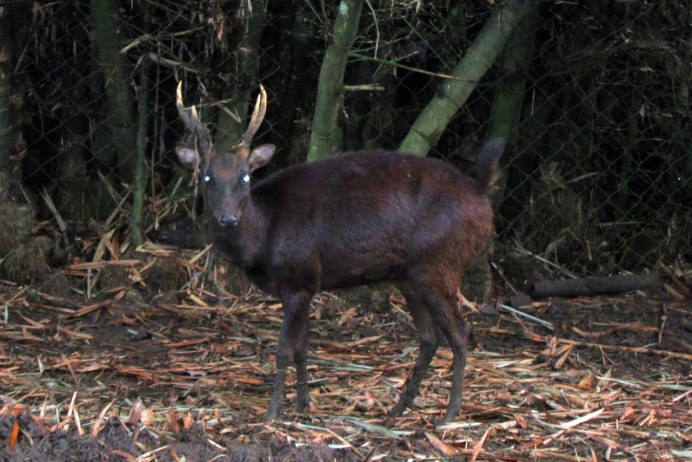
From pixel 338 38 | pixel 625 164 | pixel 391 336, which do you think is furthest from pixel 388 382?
pixel 625 164

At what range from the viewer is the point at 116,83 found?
7770 millimetres

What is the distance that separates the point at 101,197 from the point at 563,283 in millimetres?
2938

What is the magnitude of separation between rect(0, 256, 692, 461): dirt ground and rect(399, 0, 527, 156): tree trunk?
38.5 inches

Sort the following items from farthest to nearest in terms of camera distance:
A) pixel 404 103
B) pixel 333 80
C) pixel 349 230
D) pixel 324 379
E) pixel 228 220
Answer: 1. pixel 404 103
2. pixel 333 80
3. pixel 324 379
4. pixel 349 230
5. pixel 228 220

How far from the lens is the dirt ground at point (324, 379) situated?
17.0 ft

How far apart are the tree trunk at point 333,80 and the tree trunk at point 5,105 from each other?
6.29 ft

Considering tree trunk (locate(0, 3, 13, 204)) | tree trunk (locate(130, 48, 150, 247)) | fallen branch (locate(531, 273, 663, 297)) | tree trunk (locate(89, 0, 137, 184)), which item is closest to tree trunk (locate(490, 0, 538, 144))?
fallen branch (locate(531, 273, 663, 297))

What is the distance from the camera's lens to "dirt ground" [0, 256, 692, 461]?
17.0 feet

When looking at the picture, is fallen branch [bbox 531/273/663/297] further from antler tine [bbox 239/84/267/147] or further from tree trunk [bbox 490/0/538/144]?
antler tine [bbox 239/84/267/147]

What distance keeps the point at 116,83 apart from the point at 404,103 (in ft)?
6.02

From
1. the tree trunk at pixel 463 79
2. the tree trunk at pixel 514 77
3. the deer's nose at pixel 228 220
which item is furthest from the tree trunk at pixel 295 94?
the deer's nose at pixel 228 220

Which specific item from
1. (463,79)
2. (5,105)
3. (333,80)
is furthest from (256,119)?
(5,105)

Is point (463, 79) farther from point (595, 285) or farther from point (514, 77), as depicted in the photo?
point (595, 285)

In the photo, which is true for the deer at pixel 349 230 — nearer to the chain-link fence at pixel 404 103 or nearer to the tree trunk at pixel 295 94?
the chain-link fence at pixel 404 103
